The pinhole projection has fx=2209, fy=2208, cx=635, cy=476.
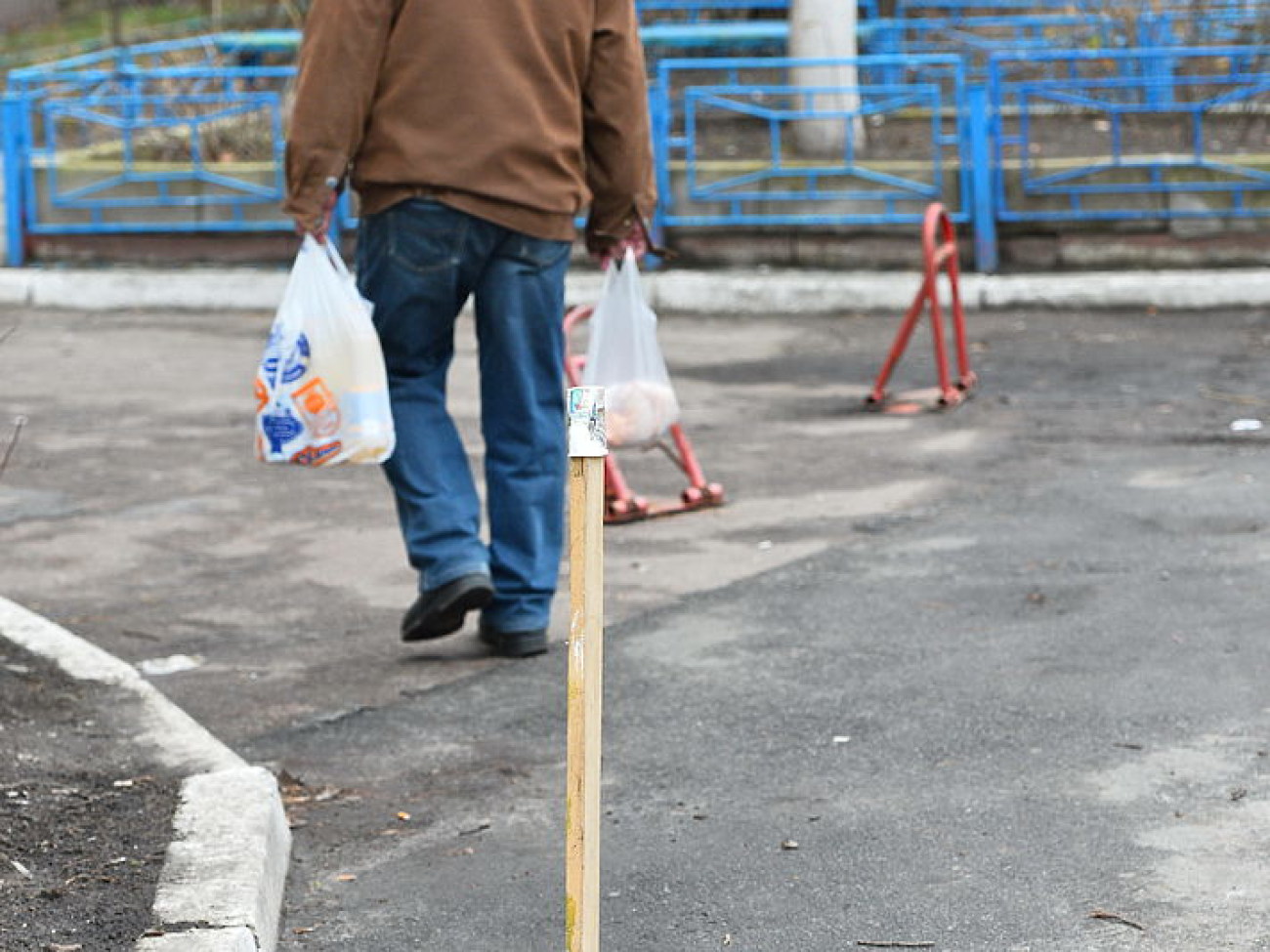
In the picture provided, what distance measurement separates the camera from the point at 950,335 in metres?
10.8

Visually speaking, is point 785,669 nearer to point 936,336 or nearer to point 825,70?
point 936,336

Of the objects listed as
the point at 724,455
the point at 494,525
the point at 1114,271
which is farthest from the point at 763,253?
the point at 494,525

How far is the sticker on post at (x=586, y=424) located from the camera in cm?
285

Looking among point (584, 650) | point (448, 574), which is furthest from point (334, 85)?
point (584, 650)

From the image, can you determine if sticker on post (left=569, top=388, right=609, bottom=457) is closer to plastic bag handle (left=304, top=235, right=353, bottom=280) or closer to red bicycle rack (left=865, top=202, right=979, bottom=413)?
plastic bag handle (left=304, top=235, right=353, bottom=280)

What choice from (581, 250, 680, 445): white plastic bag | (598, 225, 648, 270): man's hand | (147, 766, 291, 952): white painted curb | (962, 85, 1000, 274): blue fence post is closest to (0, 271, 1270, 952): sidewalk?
(147, 766, 291, 952): white painted curb

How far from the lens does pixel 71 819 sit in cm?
398

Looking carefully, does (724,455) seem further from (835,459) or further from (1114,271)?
(1114,271)

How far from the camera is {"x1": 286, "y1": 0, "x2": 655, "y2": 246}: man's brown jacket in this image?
5.10 meters

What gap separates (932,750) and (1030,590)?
1.41 meters

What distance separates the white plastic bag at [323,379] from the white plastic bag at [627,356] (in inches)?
35.3

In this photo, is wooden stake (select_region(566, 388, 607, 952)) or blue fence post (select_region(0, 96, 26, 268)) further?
blue fence post (select_region(0, 96, 26, 268))

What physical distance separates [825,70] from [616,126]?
27.9 ft

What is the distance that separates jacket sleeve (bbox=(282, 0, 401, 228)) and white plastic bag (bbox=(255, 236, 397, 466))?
0.21 m
